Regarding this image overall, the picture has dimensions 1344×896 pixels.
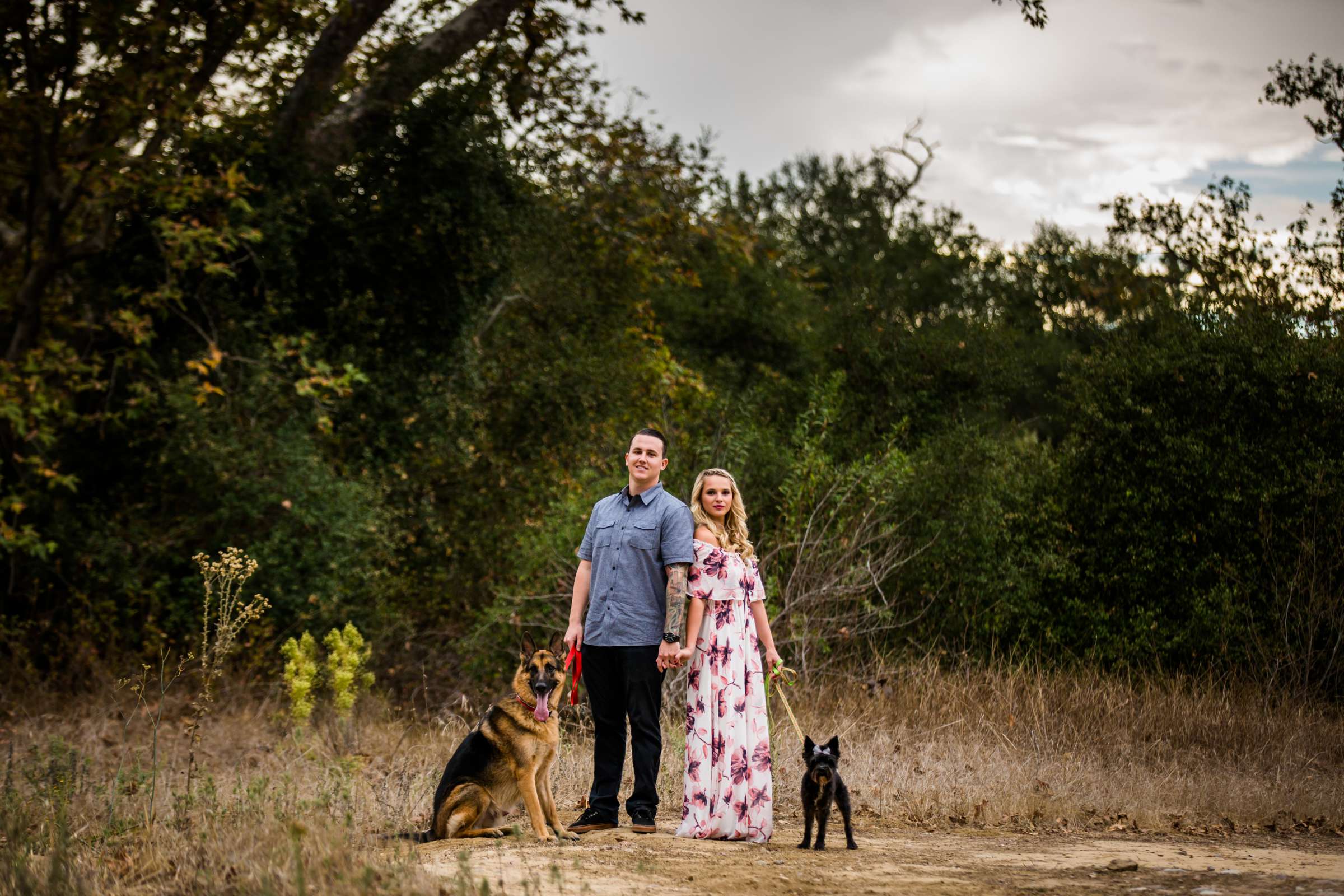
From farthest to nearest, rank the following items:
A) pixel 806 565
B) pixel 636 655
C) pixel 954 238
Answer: pixel 954 238, pixel 806 565, pixel 636 655

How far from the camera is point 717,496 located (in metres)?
6.85

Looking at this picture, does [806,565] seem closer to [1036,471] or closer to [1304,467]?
Answer: [1036,471]

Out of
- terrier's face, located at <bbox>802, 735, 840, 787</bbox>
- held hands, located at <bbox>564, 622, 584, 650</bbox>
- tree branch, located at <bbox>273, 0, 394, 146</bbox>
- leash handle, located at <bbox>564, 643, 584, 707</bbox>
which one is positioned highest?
tree branch, located at <bbox>273, 0, 394, 146</bbox>

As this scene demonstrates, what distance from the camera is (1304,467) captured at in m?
13.4

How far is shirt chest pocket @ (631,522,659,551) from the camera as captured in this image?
6.75 meters

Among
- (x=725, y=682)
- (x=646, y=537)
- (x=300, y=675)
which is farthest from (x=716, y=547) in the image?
(x=300, y=675)

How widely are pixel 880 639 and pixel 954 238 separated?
2662 cm

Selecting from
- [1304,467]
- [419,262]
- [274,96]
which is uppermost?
[274,96]

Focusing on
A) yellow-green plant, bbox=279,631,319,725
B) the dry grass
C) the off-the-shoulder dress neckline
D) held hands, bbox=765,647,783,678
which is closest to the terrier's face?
held hands, bbox=765,647,783,678

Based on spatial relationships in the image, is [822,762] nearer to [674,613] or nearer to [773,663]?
[773,663]

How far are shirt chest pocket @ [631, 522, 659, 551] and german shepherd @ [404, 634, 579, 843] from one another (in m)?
0.79

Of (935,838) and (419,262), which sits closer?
(935,838)

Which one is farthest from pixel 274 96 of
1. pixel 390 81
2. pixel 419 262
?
pixel 419 262

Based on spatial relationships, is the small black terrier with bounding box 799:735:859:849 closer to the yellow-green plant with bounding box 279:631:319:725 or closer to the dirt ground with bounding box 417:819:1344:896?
the dirt ground with bounding box 417:819:1344:896
